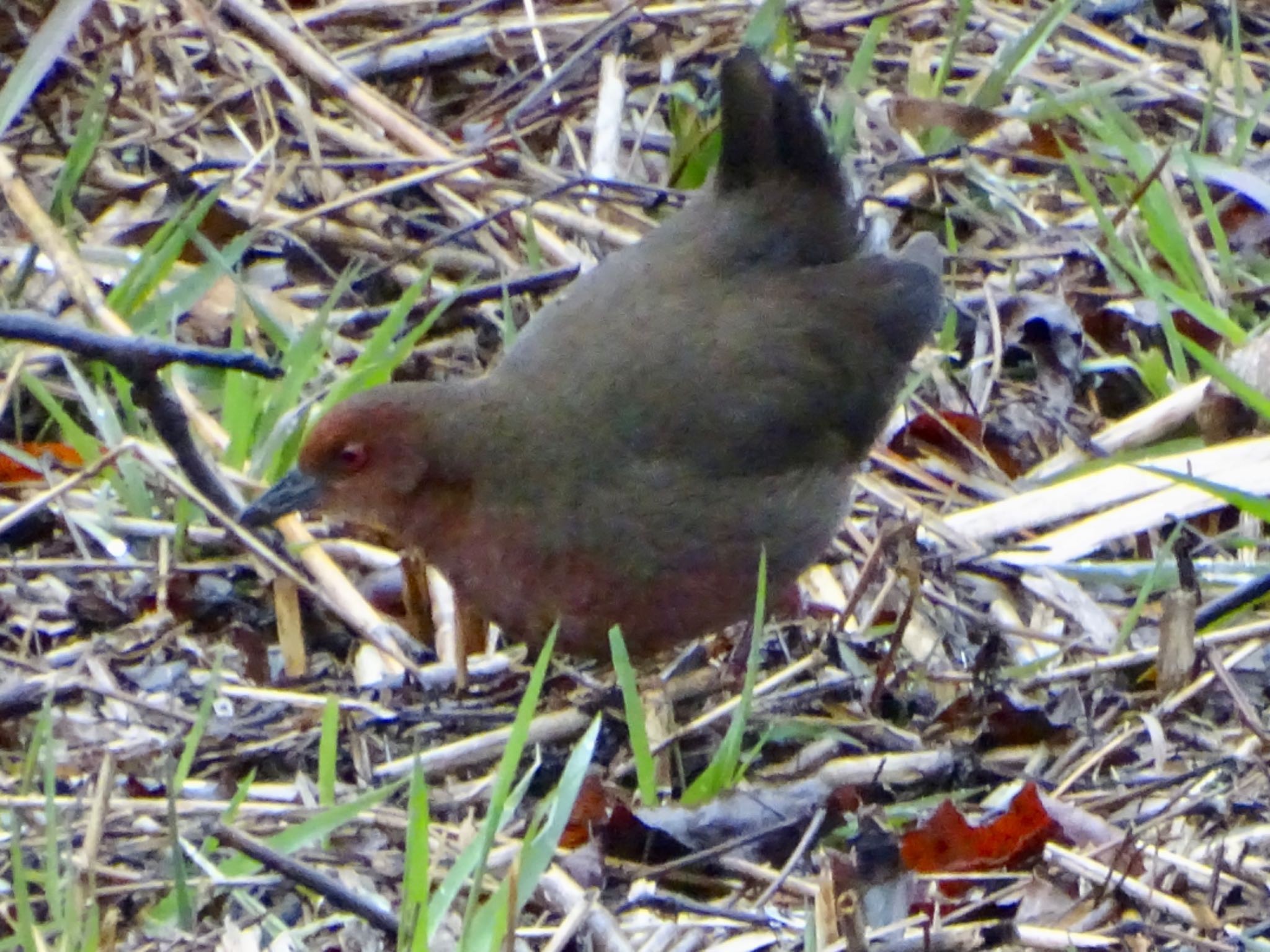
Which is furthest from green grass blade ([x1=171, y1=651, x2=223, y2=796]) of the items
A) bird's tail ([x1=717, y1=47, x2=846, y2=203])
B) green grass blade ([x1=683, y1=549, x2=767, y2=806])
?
bird's tail ([x1=717, y1=47, x2=846, y2=203])

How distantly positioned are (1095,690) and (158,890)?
68.7 inches

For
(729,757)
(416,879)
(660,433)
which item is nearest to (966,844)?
(729,757)

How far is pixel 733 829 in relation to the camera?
9.99 feet

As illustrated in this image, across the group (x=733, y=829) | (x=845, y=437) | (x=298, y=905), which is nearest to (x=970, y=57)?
(x=845, y=437)

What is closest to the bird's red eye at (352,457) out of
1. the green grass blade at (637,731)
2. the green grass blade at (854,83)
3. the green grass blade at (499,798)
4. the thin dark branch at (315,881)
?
the green grass blade at (637,731)

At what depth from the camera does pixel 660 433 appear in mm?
3674

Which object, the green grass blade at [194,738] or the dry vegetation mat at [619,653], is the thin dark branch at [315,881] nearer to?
the dry vegetation mat at [619,653]

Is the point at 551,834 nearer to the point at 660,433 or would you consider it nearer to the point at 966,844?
the point at 966,844

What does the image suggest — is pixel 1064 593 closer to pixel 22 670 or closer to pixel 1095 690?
pixel 1095 690

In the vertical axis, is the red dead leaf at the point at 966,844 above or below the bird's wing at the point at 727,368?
below

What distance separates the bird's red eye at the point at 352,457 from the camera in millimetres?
3682

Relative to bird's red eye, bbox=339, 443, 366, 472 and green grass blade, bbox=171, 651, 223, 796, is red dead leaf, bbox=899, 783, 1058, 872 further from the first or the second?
bird's red eye, bbox=339, 443, 366, 472

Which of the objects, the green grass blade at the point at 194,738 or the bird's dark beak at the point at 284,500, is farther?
the bird's dark beak at the point at 284,500

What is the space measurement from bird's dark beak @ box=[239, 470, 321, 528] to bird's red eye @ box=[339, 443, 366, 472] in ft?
0.23
